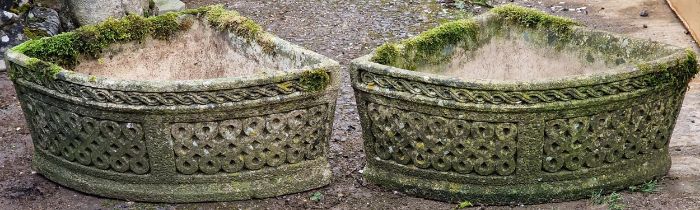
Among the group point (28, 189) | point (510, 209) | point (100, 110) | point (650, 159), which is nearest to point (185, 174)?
point (100, 110)

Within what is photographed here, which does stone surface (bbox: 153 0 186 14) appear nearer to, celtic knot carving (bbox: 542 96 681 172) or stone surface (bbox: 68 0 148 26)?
stone surface (bbox: 68 0 148 26)

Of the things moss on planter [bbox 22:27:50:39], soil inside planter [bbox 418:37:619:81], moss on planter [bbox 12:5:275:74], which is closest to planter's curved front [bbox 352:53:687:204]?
soil inside planter [bbox 418:37:619:81]

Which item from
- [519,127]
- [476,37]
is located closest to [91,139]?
[519,127]

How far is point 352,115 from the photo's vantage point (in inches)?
303

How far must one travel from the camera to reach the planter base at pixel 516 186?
5.77m

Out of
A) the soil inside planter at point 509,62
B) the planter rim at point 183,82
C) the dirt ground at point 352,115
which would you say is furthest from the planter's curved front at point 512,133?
the soil inside planter at point 509,62

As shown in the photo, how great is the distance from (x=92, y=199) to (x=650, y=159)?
11.2 feet

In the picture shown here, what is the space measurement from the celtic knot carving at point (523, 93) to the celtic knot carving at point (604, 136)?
0.15 m

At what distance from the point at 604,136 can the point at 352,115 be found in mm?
2498

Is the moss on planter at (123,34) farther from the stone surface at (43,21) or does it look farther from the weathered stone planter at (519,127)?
the stone surface at (43,21)

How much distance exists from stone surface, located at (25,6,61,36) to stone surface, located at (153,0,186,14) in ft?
4.03

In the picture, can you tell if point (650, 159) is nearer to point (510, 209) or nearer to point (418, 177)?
point (510, 209)

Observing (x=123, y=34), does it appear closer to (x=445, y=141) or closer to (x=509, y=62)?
(x=445, y=141)

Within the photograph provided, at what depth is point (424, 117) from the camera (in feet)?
18.5
